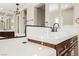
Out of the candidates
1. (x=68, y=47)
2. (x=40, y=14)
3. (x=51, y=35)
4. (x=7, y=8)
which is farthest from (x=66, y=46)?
(x=7, y=8)

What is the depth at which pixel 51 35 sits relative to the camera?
1.50 meters

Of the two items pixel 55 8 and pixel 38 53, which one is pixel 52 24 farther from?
Result: pixel 38 53

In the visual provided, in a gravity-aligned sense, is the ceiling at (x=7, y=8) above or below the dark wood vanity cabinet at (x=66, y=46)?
above

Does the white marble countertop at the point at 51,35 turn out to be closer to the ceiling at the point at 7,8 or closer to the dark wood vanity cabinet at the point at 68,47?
the dark wood vanity cabinet at the point at 68,47

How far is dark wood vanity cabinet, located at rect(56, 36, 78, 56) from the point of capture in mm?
1444

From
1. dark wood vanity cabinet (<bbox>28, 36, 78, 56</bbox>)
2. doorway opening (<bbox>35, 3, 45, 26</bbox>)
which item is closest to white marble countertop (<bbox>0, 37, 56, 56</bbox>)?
dark wood vanity cabinet (<bbox>28, 36, 78, 56</bbox>)

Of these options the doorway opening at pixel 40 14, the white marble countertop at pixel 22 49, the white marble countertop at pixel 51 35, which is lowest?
the white marble countertop at pixel 22 49

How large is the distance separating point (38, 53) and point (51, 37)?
0.24m

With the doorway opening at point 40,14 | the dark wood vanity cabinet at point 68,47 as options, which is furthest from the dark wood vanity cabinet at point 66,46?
the doorway opening at point 40,14

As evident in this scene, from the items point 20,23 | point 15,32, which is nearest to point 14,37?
point 15,32

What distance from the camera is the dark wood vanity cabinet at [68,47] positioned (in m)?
1.44

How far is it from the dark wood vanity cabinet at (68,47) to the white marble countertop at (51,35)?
0.05 m

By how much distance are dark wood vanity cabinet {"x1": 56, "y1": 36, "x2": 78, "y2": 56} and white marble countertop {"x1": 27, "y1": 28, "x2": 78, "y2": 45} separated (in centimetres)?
5

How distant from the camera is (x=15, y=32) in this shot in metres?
1.48
